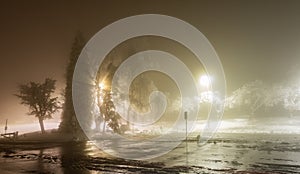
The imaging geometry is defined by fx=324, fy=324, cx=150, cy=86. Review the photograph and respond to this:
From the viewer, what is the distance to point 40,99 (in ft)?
141

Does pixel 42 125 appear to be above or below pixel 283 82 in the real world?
below

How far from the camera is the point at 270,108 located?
161 feet

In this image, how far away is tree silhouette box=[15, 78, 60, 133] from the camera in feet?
141

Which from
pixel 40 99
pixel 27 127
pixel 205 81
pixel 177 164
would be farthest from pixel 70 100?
pixel 177 164

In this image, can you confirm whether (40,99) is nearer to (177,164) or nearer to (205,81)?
(205,81)

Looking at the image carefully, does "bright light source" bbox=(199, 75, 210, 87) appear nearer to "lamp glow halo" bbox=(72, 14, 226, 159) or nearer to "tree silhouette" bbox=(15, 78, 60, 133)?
"lamp glow halo" bbox=(72, 14, 226, 159)

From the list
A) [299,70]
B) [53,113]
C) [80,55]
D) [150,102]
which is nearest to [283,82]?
[299,70]

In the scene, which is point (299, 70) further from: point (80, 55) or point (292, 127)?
point (80, 55)

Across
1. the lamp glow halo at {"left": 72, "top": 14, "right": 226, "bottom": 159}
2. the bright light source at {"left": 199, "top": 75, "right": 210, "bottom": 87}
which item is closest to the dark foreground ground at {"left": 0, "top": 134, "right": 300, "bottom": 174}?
the lamp glow halo at {"left": 72, "top": 14, "right": 226, "bottom": 159}

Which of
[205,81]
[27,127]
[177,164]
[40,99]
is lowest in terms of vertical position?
[177,164]

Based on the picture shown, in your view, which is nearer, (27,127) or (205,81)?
(27,127)

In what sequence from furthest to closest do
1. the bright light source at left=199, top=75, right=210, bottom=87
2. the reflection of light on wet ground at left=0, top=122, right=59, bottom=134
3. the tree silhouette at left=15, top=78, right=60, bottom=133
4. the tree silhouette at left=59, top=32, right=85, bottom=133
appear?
the bright light source at left=199, top=75, right=210, bottom=87
the reflection of light on wet ground at left=0, top=122, right=59, bottom=134
the tree silhouette at left=15, top=78, right=60, bottom=133
the tree silhouette at left=59, top=32, right=85, bottom=133

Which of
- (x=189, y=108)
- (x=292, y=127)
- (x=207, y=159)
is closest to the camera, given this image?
(x=207, y=159)

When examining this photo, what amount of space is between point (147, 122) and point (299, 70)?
988 inches
